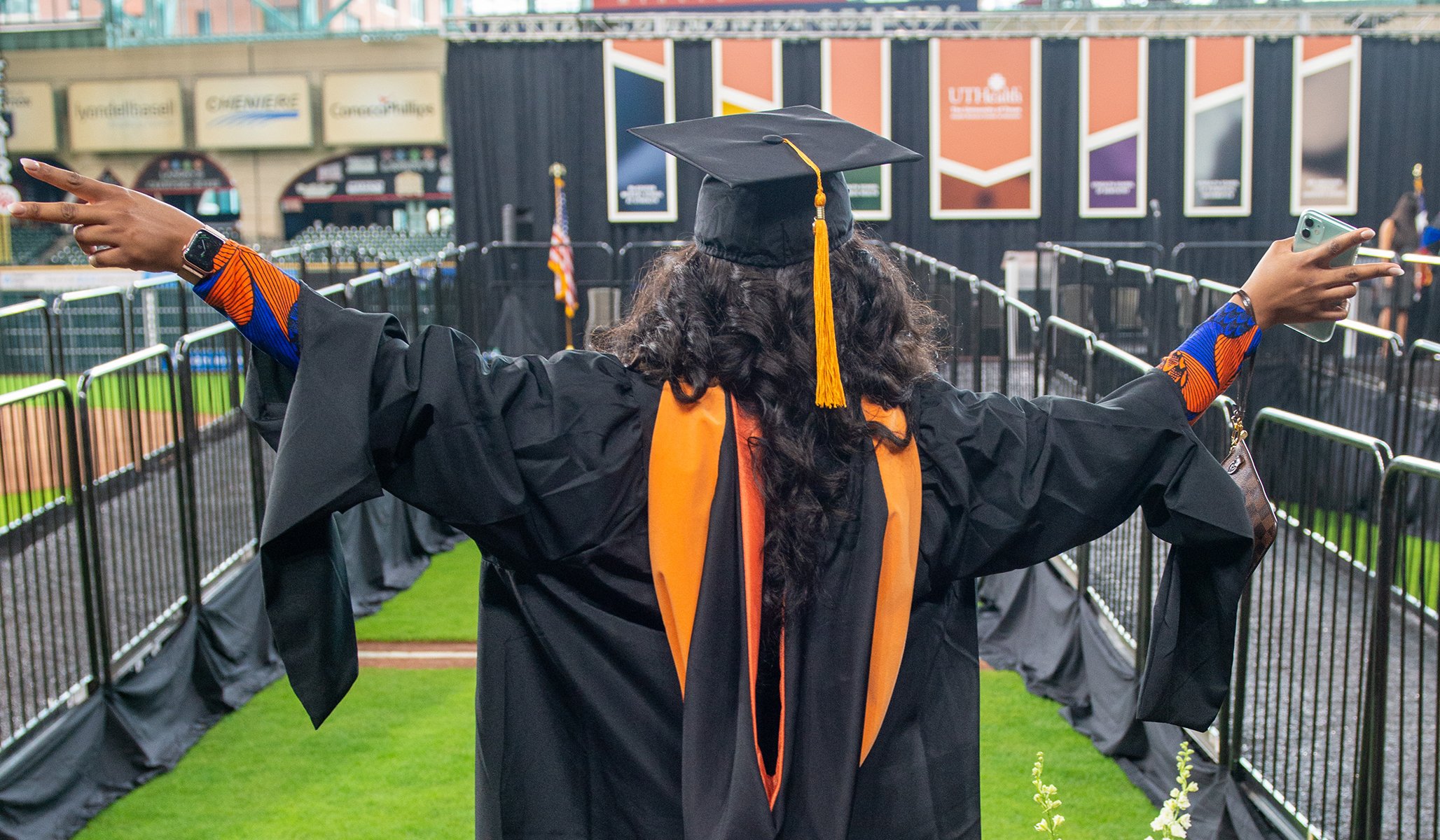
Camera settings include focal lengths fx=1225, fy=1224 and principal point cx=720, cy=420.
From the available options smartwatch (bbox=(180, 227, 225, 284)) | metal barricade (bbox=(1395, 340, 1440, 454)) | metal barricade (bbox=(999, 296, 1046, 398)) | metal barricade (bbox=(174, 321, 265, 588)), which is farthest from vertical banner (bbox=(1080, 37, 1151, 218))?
smartwatch (bbox=(180, 227, 225, 284))

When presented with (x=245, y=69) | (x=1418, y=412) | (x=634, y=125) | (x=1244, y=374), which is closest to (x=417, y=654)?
(x=1244, y=374)

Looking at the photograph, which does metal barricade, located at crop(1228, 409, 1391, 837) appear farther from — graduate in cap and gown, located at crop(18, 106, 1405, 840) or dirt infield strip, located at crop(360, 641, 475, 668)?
dirt infield strip, located at crop(360, 641, 475, 668)

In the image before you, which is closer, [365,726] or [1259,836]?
[1259,836]

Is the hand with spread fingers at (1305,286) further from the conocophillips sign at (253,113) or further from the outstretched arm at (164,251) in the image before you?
the conocophillips sign at (253,113)

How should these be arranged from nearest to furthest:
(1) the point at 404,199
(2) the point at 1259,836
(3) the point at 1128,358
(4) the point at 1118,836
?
1. (2) the point at 1259,836
2. (4) the point at 1118,836
3. (3) the point at 1128,358
4. (1) the point at 404,199

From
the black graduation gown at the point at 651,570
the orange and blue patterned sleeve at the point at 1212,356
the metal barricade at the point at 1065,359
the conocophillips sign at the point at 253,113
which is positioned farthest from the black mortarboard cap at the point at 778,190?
the conocophillips sign at the point at 253,113

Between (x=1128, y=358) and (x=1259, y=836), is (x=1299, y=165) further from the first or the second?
(x=1259, y=836)

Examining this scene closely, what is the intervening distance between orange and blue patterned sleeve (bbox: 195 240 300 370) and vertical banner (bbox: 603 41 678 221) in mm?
13035

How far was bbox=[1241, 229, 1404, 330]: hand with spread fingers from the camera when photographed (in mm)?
2041

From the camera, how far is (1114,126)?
15.0 meters

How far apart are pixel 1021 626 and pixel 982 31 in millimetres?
10787

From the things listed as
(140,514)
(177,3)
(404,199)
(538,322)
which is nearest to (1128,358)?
(140,514)

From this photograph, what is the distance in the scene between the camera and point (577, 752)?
85.5 inches

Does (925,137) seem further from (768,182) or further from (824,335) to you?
(824,335)
